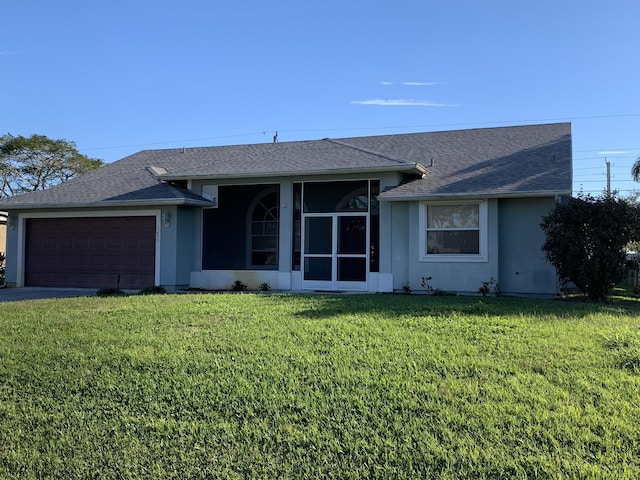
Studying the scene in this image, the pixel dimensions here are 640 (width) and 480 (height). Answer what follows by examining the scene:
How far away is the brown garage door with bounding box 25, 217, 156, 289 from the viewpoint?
1652 centimetres

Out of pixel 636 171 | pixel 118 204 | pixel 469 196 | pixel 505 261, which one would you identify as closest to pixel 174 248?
pixel 118 204

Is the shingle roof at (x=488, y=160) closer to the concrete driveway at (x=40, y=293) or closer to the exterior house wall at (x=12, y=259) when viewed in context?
the concrete driveway at (x=40, y=293)

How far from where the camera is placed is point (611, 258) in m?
11.9

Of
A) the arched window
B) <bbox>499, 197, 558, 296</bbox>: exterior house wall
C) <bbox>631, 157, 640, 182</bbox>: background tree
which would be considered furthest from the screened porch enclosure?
<bbox>631, 157, 640, 182</bbox>: background tree

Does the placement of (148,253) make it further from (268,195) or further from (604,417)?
(604,417)

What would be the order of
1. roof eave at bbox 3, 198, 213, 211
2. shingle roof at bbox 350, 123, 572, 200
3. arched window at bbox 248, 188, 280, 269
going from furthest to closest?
arched window at bbox 248, 188, 280, 269 < roof eave at bbox 3, 198, 213, 211 < shingle roof at bbox 350, 123, 572, 200

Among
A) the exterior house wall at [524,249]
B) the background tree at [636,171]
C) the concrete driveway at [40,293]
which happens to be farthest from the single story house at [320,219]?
the background tree at [636,171]

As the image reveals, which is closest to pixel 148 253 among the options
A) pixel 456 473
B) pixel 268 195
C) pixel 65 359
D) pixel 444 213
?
pixel 268 195

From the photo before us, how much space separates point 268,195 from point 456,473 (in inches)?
586

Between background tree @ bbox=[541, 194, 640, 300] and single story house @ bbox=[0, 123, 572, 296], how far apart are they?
33.7 inches

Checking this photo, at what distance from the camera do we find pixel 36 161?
39.8m

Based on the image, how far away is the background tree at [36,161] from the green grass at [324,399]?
117 feet

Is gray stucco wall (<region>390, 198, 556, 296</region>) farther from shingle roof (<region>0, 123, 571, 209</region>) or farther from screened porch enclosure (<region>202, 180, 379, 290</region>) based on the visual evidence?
screened porch enclosure (<region>202, 180, 379, 290</region>)

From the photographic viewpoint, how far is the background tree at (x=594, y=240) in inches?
471
